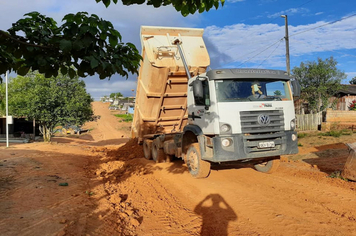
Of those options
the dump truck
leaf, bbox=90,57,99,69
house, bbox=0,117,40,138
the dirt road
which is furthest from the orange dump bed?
house, bbox=0,117,40,138

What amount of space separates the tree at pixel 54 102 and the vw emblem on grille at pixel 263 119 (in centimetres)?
1364

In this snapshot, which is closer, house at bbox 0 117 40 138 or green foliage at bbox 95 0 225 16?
green foliage at bbox 95 0 225 16

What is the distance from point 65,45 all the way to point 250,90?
478 cm

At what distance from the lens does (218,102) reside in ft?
19.5

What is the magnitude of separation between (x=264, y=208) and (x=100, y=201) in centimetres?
332

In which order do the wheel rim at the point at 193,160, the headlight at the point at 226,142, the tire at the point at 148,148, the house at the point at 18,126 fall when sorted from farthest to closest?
1. the house at the point at 18,126
2. the tire at the point at 148,148
3. the wheel rim at the point at 193,160
4. the headlight at the point at 226,142

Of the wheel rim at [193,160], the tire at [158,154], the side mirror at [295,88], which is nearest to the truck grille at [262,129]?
the side mirror at [295,88]

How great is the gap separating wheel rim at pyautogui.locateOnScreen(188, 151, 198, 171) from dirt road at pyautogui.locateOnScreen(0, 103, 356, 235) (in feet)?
1.09

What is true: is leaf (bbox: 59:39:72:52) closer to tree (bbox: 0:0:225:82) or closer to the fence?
tree (bbox: 0:0:225:82)

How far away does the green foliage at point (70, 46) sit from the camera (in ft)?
8.20

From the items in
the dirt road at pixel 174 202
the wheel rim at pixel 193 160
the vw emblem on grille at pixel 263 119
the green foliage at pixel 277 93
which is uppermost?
the green foliage at pixel 277 93

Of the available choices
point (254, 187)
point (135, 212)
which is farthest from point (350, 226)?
point (135, 212)

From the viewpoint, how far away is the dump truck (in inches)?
232

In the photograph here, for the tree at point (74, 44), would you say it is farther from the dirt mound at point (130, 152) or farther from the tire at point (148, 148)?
the dirt mound at point (130, 152)
